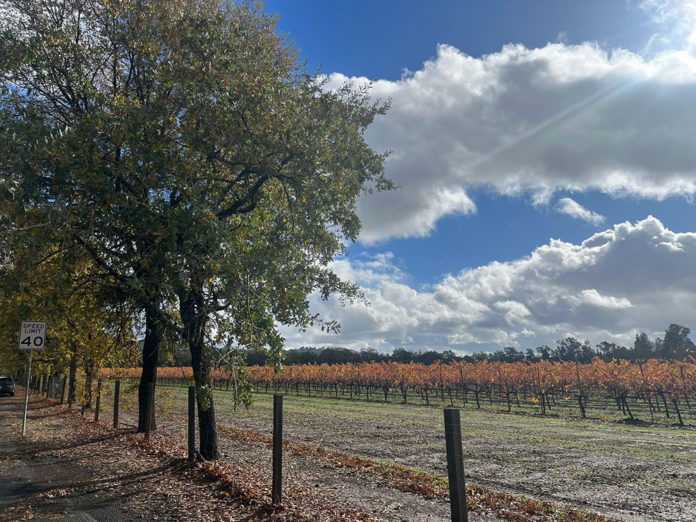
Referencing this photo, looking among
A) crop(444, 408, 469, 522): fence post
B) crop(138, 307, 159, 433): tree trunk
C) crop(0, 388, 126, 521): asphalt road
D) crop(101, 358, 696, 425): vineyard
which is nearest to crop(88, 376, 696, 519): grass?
crop(138, 307, 159, 433): tree trunk

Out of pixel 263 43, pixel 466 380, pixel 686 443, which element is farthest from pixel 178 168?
pixel 466 380

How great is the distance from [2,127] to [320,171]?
727cm

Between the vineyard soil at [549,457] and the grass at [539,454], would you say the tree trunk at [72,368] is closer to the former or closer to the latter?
the grass at [539,454]

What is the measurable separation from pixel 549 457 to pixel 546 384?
4192 cm

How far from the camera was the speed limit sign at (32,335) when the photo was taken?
1549 cm

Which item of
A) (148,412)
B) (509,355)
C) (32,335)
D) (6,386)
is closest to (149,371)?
(148,412)

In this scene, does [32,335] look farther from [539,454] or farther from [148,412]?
[539,454]

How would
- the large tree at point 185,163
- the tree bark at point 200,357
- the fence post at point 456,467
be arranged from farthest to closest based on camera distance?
1. the tree bark at point 200,357
2. the large tree at point 185,163
3. the fence post at point 456,467

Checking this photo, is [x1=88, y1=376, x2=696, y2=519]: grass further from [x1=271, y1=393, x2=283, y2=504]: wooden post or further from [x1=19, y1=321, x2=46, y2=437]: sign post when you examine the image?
[x1=271, y1=393, x2=283, y2=504]: wooden post

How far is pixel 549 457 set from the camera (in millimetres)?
16703

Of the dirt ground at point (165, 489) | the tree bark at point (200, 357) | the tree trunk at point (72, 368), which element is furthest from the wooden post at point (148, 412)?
the tree trunk at point (72, 368)

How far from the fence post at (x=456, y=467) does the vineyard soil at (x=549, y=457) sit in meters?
3.50

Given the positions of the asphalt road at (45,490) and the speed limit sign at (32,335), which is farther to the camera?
the speed limit sign at (32,335)

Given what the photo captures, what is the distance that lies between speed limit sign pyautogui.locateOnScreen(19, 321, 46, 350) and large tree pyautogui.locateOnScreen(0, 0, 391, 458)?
5.98 meters
